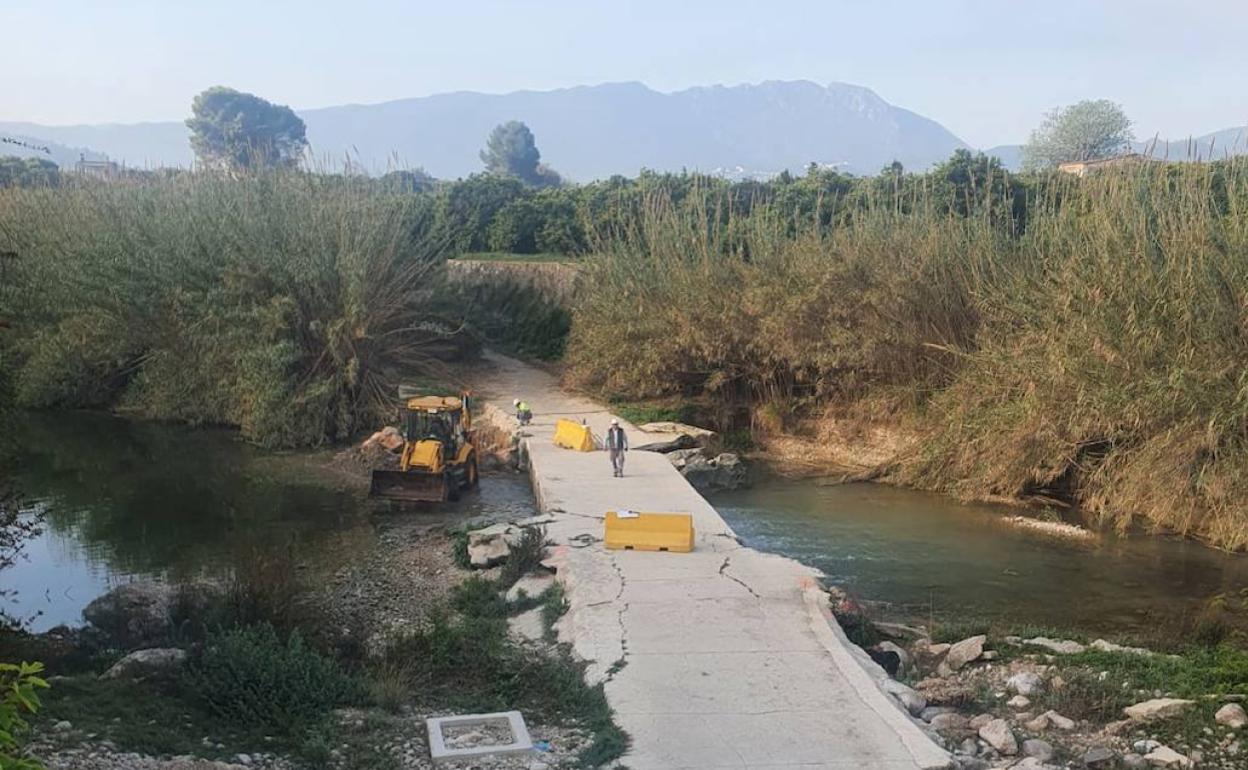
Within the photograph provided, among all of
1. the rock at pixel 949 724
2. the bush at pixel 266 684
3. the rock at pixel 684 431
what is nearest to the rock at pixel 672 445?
the rock at pixel 684 431

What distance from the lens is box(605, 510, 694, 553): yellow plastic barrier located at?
408 inches

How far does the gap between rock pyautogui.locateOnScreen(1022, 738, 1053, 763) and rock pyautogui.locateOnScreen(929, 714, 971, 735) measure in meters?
0.40

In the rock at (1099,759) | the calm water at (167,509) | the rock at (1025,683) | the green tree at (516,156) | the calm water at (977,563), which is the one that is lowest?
the calm water at (167,509)

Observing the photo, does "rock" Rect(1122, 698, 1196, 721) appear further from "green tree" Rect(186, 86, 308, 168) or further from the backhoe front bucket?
"green tree" Rect(186, 86, 308, 168)

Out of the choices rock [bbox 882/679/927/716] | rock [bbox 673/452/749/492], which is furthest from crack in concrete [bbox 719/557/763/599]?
rock [bbox 673/452/749/492]

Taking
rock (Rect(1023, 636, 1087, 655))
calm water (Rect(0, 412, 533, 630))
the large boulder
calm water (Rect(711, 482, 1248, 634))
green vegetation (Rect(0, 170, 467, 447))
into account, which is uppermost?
green vegetation (Rect(0, 170, 467, 447))

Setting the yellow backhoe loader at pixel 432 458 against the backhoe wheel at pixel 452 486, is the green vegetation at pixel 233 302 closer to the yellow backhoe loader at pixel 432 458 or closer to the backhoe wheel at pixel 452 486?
the yellow backhoe loader at pixel 432 458

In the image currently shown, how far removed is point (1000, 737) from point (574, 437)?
31.5ft

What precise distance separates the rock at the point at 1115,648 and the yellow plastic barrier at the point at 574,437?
8.11 m

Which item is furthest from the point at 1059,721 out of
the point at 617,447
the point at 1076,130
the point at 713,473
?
the point at 1076,130

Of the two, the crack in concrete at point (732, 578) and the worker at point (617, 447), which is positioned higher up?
the worker at point (617, 447)

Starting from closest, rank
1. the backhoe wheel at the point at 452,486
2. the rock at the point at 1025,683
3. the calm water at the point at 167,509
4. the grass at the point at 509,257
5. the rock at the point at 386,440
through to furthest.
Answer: the rock at the point at 1025,683 < the calm water at the point at 167,509 < the backhoe wheel at the point at 452,486 < the rock at the point at 386,440 < the grass at the point at 509,257

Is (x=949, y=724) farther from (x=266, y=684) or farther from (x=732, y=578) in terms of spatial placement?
(x=266, y=684)

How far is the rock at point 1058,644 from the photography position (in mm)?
8695
